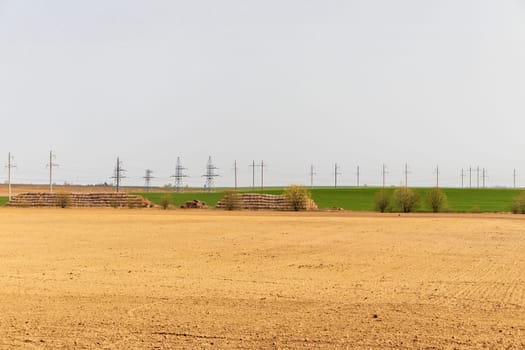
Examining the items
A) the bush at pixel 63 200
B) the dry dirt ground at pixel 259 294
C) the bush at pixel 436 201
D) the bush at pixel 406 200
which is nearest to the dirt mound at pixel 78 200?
the bush at pixel 63 200

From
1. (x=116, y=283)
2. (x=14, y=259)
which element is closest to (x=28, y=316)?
(x=116, y=283)

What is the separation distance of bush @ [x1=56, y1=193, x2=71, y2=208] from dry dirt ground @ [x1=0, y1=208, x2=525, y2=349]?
54.3 meters

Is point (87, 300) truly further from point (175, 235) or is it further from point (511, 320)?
point (175, 235)

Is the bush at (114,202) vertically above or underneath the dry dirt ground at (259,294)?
above

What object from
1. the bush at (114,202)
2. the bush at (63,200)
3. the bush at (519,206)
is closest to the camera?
the bush at (519,206)

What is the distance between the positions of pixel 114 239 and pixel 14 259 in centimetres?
849

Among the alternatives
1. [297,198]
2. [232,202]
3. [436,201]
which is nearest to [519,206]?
[436,201]

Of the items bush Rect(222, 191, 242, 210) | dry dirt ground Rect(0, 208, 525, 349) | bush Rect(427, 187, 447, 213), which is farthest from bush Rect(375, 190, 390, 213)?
dry dirt ground Rect(0, 208, 525, 349)

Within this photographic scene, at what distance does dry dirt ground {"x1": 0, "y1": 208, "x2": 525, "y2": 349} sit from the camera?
1076 centimetres

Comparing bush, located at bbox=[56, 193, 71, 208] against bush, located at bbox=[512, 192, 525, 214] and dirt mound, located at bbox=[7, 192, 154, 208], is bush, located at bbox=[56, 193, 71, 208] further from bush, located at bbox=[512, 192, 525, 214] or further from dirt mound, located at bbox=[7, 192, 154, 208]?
bush, located at bbox=[512, 192, 525, 214]

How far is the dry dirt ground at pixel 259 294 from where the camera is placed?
35.3 ft

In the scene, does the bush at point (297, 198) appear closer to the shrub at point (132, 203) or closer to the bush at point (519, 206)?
the shrub at point (132, 203)

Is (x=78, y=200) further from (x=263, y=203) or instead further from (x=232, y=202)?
(x=263, y=203)

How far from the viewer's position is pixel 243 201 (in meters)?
78.1
